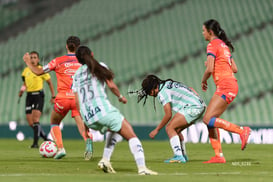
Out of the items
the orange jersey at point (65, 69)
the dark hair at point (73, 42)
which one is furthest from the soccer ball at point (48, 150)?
the dark hair at point (73, 42)

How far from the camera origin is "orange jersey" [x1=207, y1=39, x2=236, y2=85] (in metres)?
9.72

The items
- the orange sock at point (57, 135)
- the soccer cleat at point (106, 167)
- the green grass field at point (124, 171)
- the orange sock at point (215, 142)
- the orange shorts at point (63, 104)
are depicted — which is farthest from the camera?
the orange sock at point (57, 135)

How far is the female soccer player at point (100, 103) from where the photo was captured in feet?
24.2

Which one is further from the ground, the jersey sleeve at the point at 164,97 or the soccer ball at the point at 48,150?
the jersey sleeve at the point at 164,97

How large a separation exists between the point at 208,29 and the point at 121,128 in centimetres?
303

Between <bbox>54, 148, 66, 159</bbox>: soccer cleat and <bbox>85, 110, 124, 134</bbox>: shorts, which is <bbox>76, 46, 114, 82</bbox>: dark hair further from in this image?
<bbox>54, 148, 66, 159</bbox>: soccer cleat

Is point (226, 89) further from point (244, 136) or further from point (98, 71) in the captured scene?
point (98, 71)

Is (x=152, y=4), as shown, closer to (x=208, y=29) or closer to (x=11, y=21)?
(x=11, y=21)

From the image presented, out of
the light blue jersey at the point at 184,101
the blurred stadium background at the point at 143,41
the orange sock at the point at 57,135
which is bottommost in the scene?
the orange sock at the point at 57,135

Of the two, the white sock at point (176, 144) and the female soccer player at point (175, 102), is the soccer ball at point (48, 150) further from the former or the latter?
the white sock at point (176, 144)

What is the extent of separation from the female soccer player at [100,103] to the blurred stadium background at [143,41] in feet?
40.6

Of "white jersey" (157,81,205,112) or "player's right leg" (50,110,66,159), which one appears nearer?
"white jersey" (157,81,205,112)

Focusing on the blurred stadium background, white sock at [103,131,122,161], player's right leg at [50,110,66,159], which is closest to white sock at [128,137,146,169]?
white sock at [103,131,122,161]

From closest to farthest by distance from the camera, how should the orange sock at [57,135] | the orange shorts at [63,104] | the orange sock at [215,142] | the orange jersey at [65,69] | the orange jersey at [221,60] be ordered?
the orange jersey at [221,60], the orange sock at [215,142], the orange jersey at [65,69], the orange shorts at [63,104], the orange sock at [57,135]
